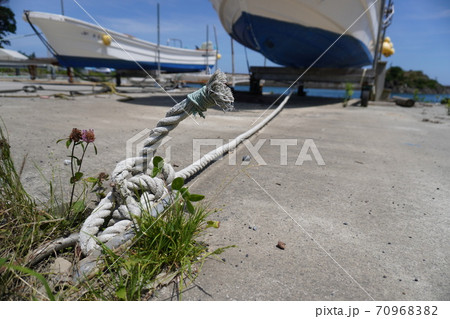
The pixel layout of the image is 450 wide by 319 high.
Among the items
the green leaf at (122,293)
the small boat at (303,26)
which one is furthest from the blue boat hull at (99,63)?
the green leaf at (122,293)

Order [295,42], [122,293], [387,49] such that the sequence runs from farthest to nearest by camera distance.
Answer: [387,49] < [295,42] < [122,293]

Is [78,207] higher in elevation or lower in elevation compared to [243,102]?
lower

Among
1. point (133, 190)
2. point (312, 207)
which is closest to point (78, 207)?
point (133, 190)

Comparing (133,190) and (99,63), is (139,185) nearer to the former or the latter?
(133,190)

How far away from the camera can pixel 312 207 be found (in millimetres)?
1646

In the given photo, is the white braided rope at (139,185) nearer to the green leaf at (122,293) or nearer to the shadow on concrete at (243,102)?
the green leaf at (122,293)

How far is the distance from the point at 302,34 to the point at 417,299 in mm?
6758

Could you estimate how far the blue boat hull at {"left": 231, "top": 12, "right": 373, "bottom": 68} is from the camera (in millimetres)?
6609

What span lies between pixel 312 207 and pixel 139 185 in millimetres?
981

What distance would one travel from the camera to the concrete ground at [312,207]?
3.39 ft

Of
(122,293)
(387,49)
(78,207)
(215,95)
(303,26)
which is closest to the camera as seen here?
(122,293)

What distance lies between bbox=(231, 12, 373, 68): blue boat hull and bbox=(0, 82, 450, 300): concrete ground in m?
4.07
